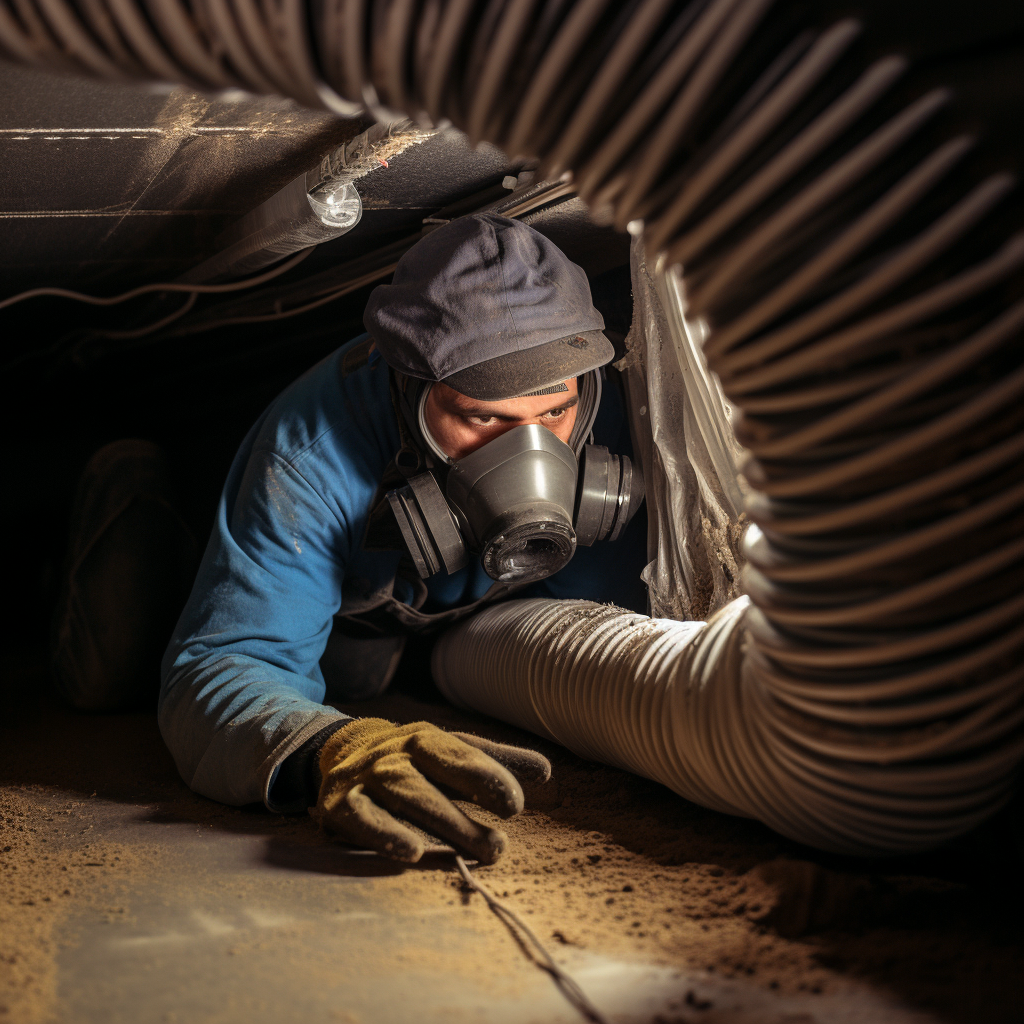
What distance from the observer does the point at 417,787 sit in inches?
45.1

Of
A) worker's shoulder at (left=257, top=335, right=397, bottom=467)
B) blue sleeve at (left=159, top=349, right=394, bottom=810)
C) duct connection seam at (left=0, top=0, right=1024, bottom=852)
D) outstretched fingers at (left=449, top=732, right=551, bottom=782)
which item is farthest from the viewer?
worker's shoulder at (left=257, top=335, right=397, bottom=467)

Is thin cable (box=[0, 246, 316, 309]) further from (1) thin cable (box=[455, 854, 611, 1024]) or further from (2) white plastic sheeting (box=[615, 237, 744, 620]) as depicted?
(1) thin cable (box=[455, 854, 611, 1024])

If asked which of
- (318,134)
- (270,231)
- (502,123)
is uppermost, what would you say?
(318,134)

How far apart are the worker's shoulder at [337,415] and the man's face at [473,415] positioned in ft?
Answer: 0.64

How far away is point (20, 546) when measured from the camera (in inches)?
147

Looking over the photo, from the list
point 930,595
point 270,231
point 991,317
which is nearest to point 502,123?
point 991,317

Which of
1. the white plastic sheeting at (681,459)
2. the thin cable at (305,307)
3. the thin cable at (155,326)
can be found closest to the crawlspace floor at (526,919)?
the white plastic sheeting at (681,459)

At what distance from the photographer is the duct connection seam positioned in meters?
0.66

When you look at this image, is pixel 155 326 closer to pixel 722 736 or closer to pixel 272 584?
pixel 272 584

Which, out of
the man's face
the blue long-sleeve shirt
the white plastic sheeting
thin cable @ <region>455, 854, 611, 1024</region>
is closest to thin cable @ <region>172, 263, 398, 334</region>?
the blue long-sleeve shirt

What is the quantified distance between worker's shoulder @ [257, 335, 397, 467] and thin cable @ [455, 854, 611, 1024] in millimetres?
1038

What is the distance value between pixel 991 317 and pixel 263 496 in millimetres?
1452

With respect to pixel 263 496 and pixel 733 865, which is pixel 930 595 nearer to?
pixel 733 865

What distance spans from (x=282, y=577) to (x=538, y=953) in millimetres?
1086
